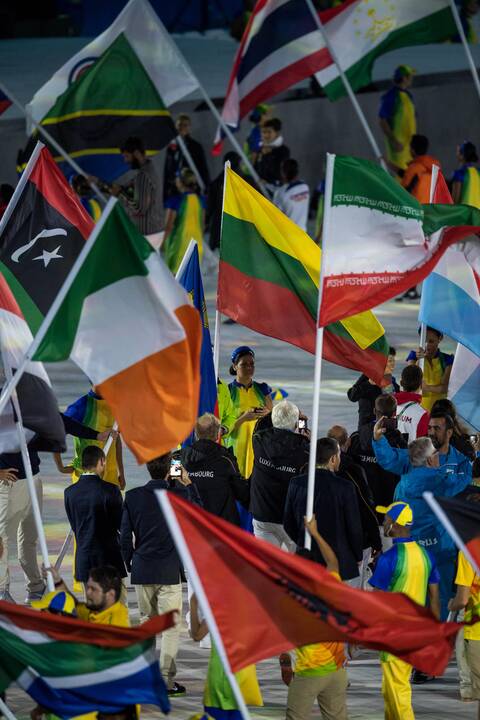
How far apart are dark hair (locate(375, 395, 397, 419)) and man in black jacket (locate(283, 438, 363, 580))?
5.85 feet

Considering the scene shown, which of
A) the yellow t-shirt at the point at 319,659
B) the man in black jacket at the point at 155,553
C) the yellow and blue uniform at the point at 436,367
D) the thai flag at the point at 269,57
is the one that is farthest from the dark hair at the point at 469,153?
the yellow t-shirt at the point at 319,659

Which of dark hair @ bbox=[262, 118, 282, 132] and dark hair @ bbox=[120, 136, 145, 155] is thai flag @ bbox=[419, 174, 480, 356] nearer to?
dark hair @ bbox=[120, 136, 145, 155]

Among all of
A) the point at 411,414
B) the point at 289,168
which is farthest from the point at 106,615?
the point at 289,168

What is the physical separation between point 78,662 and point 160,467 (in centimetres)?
303

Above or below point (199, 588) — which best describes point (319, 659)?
below

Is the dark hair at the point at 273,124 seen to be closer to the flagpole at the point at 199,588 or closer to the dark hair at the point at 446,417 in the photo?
the dark hair at the point at 446,417

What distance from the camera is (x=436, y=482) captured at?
12164 millimetres

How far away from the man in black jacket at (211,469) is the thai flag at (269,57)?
7.47 meters

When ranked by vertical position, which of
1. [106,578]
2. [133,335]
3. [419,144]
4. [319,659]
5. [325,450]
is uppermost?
[419,144]

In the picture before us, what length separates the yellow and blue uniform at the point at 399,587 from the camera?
35.3ft

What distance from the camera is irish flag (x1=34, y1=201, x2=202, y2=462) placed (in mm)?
10039

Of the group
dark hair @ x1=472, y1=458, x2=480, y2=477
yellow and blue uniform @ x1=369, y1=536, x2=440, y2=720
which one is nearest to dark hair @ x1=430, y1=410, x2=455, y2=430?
dark hair @ x1=472, y1=458, x2=480, y2=477

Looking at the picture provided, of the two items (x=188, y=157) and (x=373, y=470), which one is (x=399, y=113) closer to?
(x=188, y=157)

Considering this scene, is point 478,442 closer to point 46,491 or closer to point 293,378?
point 46,491
